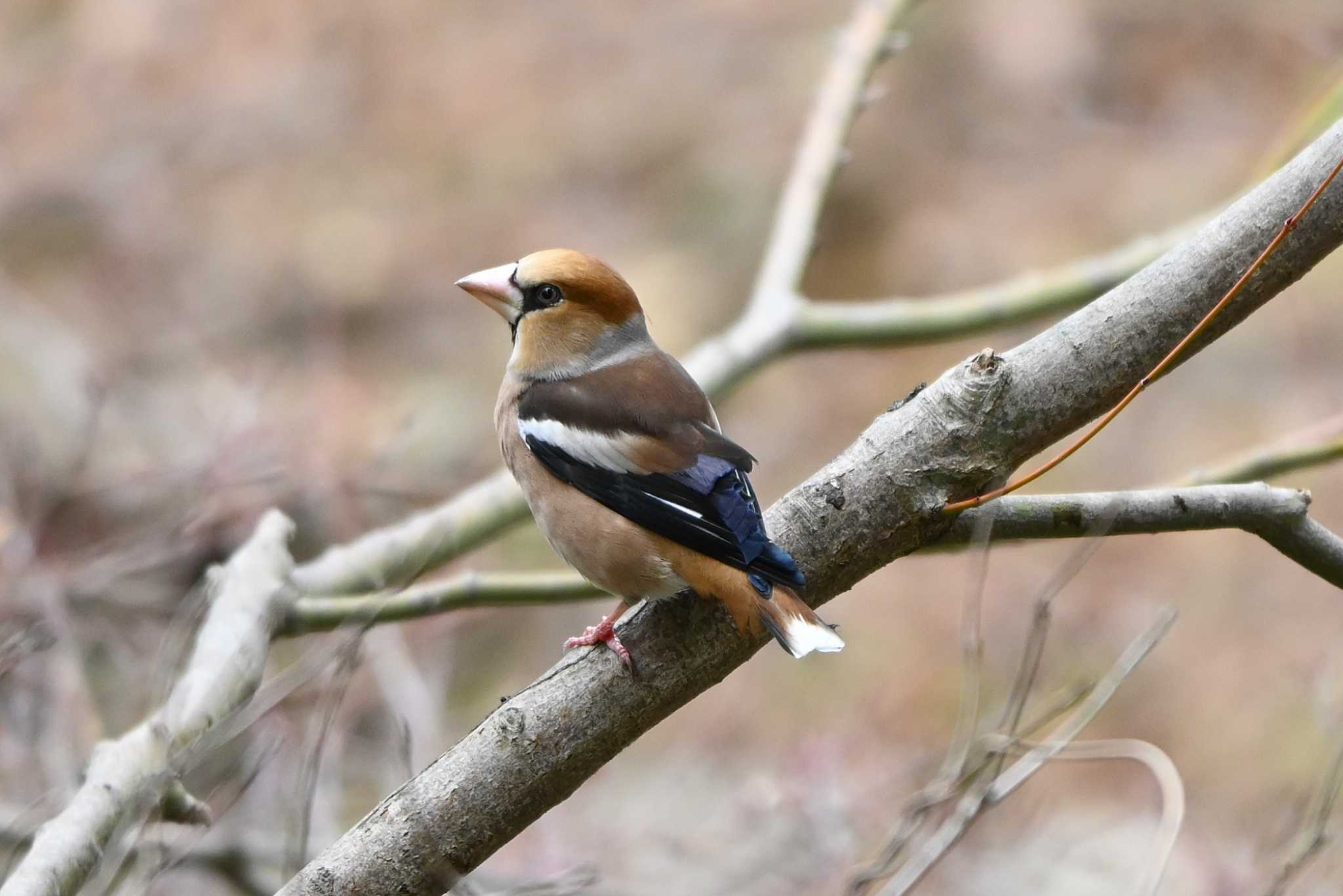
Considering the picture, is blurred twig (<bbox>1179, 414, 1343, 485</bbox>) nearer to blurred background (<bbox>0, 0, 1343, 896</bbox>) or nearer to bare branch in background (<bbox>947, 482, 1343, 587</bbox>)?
bare branch in background (<bbox>947, 482, 1343, 587</bbox>)

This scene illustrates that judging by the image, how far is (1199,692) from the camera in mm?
7418

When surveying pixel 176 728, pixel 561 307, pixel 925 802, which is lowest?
pixel 925 802

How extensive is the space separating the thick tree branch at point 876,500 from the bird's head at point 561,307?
1.20 meters

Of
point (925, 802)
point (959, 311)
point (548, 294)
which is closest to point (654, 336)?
point (959, 311)

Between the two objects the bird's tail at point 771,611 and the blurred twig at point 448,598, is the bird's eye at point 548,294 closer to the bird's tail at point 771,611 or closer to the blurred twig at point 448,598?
the blurred twig at point 448,598

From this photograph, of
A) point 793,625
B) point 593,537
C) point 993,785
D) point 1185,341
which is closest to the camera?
point 1185,341

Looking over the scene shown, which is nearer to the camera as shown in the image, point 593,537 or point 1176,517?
point 1176,517

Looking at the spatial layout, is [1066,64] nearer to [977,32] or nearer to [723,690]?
[977,32]

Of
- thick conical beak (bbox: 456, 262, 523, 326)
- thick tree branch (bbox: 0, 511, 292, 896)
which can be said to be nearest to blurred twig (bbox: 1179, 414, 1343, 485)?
thick conical beak (bbox: 456, 262, 523, 326)

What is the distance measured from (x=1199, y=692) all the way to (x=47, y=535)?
6.01 metres

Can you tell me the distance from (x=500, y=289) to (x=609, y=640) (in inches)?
56.3

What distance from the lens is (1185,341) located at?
92.8 inches

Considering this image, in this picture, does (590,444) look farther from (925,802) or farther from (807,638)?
(925,802)

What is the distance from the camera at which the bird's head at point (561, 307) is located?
3518mm
